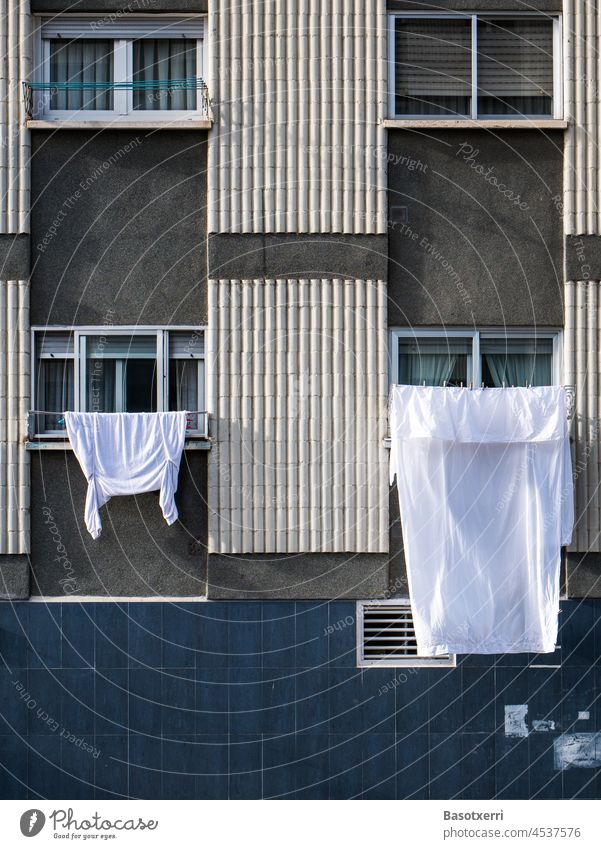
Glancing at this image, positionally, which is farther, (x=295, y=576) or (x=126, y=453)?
(x=295, y=576)

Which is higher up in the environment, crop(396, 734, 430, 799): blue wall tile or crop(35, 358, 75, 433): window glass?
crop(35, 358, 75, 433): window glass

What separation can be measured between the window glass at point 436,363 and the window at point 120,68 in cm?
307

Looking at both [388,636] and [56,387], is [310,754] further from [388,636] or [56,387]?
[56,387]

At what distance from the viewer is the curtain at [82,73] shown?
970 cm

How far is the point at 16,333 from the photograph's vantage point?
31.0 feet

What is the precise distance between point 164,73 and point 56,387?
318cm

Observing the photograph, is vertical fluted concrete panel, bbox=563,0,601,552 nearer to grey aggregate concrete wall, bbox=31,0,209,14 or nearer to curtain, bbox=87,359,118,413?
grey aggregate concrete wall, bbox=31,0,209,14

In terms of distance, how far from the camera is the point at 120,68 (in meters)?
9.72

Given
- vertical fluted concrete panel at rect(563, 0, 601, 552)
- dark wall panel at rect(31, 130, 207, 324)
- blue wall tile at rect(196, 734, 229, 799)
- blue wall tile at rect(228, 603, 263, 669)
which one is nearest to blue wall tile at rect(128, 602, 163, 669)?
blue wall tile at rect(228, 603, 263, 669)

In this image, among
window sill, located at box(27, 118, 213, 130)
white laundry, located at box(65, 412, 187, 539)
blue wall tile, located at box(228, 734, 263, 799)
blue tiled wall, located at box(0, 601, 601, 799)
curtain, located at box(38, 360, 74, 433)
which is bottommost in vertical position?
blue wall tile, located at box(228, 734, 263, 799)

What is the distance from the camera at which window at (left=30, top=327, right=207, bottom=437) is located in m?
9.55

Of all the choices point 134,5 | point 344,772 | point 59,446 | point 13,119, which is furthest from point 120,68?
point 344,772

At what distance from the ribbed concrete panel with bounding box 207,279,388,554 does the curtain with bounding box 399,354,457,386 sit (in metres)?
0.34
